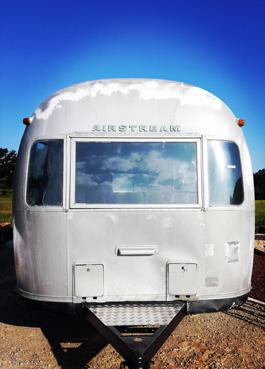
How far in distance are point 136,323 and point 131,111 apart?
2013 millimetres

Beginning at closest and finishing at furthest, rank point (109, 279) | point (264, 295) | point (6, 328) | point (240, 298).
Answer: point (109, 279) → point (240, 298) → point (6, 328) → point (264, 295)

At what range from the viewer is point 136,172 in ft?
14.5

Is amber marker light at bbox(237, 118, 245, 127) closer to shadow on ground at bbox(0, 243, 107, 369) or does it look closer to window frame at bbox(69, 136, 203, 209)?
window frame at bbox(69, 136, 203, 209)

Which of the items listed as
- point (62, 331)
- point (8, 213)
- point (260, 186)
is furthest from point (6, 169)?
point (62, 331)

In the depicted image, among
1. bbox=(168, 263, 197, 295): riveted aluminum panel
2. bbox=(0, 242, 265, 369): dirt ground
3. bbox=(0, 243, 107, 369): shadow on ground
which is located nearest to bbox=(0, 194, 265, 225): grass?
bbox=(0, 243, 107, 369): shadow on ground

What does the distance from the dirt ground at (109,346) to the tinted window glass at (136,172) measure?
163 cm

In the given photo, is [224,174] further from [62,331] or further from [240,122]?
[62,331]

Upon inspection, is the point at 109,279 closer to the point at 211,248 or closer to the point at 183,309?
the point at 183,309

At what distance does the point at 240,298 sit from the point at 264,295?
302 centimetres

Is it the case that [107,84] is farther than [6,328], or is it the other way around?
[6,328]

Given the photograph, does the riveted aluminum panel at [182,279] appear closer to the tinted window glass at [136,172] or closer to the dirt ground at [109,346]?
the tinted window glass at [136,172]

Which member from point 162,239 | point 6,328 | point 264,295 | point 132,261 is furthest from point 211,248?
point 264,295

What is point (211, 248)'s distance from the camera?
4371 millimetres

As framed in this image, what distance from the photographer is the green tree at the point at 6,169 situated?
43250 millimetres
